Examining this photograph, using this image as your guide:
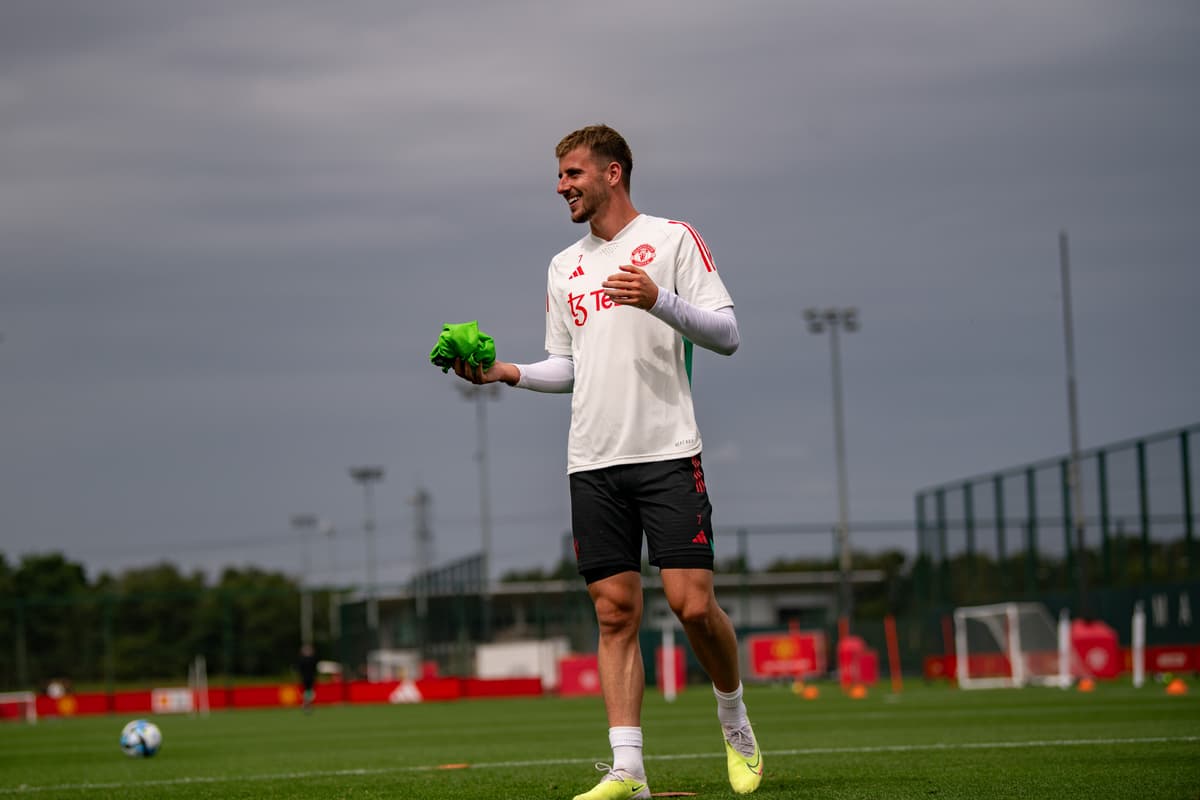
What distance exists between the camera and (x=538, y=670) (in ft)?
132

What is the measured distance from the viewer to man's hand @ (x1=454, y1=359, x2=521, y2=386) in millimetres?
5742

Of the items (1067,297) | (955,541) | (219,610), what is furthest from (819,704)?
(219,610)

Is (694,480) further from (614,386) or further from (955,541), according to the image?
(955,541)

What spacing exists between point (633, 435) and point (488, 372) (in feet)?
2.28

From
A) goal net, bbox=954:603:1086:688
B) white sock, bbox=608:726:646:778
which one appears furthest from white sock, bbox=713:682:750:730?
goal net, bbox=954:603:1086:688

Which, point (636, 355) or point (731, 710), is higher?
point (636, 355)

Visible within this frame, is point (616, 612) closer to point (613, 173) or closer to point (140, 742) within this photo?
point (613, 173)

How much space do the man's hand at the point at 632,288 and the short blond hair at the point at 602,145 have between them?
0.70m

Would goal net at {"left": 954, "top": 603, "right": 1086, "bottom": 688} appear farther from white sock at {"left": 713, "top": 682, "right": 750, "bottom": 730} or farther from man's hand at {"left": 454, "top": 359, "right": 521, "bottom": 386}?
man's hand at {"left": 454, "top": 359, "right": 521, "bottom": 386}

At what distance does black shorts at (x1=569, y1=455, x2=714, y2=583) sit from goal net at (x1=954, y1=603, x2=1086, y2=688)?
19.7 m

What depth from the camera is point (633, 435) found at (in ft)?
17.8

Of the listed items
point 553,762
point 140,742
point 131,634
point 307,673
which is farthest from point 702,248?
point 131,634

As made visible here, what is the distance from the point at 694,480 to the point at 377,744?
28.9ft

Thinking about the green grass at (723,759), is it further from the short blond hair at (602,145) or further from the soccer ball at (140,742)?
the short blond hair at (602,145)
